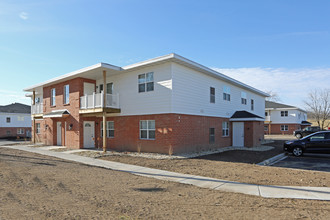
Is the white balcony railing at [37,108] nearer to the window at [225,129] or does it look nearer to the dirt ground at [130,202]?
the dirt ground at [130,202]

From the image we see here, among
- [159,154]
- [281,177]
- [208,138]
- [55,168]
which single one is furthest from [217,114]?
[55,168]

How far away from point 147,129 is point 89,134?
6.17m

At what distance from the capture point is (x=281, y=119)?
44344mm

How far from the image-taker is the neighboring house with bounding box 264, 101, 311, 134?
4347cm

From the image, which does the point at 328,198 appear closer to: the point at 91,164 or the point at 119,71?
the point at 91,164

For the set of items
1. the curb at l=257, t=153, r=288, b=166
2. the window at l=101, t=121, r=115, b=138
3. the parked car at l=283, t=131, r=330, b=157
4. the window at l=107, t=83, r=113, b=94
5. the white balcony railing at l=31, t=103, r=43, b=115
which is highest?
the window at l=107, t=83, r=113, b=94

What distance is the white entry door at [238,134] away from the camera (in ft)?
69.0

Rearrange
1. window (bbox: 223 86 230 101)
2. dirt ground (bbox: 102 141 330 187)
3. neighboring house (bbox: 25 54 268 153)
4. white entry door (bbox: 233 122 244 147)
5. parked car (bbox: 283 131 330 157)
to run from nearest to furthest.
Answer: dirt ground (bbox: 102 141 330 187) < parked car (bbox: 283 131 330 157) < neighboring house (bbox: 25 54 268 153) < window (bbox: 223 86 230 101) < white entry door (bbox: 233 122 244 147)

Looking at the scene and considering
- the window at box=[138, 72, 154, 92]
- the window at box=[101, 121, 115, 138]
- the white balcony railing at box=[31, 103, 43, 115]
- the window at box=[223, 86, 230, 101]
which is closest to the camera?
the window at box=[138, 72, 154, 92]

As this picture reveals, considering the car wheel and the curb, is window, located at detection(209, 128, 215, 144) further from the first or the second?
the car wheel

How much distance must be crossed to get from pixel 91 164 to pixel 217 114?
1153 centimetres

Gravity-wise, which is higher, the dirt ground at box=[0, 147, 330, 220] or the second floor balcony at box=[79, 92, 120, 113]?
the second floor balcony at box=[79, 92, 120, 113]

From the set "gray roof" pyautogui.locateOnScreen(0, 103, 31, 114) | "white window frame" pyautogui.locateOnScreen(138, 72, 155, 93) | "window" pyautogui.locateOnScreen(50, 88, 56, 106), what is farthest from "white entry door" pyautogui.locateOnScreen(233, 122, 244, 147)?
"gray roof" pyautogui.locateOnScreen(0, 103, 31, 114)

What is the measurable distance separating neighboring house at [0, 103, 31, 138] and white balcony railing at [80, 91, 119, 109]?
95.1 feet
